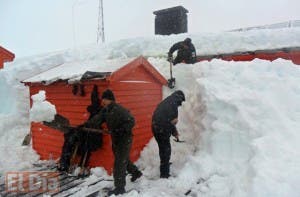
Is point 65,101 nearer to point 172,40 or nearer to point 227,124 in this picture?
point 227,124

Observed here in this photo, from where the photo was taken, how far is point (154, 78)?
26.6 ft

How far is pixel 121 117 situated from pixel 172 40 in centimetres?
942

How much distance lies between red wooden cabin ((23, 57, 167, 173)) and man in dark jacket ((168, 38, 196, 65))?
2.11 meters

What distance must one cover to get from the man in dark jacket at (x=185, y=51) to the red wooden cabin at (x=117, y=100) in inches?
83.0

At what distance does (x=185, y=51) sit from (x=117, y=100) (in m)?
4.20

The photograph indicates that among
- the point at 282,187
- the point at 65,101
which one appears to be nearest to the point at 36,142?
the point at 65,101

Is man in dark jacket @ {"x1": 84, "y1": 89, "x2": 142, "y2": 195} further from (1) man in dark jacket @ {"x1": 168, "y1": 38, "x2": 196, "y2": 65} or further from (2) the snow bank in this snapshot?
(1) man in dark jacket @ {"x1": 168, "y1": 38, "x2": 196, "y2": 65}

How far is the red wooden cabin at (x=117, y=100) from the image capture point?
6688 millimetres

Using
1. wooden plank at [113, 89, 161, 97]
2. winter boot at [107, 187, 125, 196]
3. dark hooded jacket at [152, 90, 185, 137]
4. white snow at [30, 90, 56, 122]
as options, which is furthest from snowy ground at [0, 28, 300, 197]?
white snow at [30, 90, 56, 122]

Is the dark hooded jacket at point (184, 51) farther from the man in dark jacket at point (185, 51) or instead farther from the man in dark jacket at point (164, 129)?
the man in dark jacket at point (164, 129)

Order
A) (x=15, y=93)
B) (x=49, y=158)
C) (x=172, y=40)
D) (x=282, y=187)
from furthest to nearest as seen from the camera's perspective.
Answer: (x=172, y=40), (x=15, y=93), (x=49, y=158), (x=282, y=187)

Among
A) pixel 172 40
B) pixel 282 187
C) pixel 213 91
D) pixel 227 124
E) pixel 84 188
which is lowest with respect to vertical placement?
pixel 84 188

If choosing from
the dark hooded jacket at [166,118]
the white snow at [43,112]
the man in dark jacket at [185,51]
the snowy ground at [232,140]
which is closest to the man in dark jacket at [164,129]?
the dark hooded jacket at [166,118]

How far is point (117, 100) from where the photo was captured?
22.2ft
